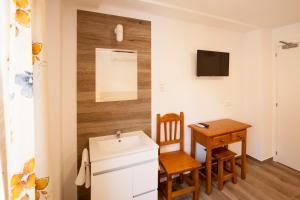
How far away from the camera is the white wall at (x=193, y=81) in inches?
70.9

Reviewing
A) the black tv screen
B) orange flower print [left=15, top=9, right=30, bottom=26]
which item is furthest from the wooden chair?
orange flower print [left=15, top=9, right=30, bottom=26]

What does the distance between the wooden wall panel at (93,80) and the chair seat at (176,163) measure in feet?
1.47

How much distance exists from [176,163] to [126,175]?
0.71 meters

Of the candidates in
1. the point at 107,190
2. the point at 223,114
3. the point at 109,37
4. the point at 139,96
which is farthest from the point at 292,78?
the point at 107,190

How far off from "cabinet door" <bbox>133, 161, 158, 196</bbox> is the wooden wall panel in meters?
0.58

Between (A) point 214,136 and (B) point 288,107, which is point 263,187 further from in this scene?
(B) point 288,107

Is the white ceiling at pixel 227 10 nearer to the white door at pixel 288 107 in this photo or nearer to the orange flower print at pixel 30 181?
the white door at pixel 288 107

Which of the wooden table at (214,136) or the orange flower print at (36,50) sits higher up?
the orange flower print at (36,50)

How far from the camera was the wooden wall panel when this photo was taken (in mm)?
→ 1813

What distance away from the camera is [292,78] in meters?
2.66

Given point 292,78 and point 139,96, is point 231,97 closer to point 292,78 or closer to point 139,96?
point 292,78

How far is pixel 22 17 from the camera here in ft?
2.25

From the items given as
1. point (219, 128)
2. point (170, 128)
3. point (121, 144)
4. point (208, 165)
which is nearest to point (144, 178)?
point (121, 144)

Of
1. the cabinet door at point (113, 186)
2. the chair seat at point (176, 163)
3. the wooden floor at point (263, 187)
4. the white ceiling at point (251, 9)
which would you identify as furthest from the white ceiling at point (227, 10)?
the wooden floor at point (263, 187)
